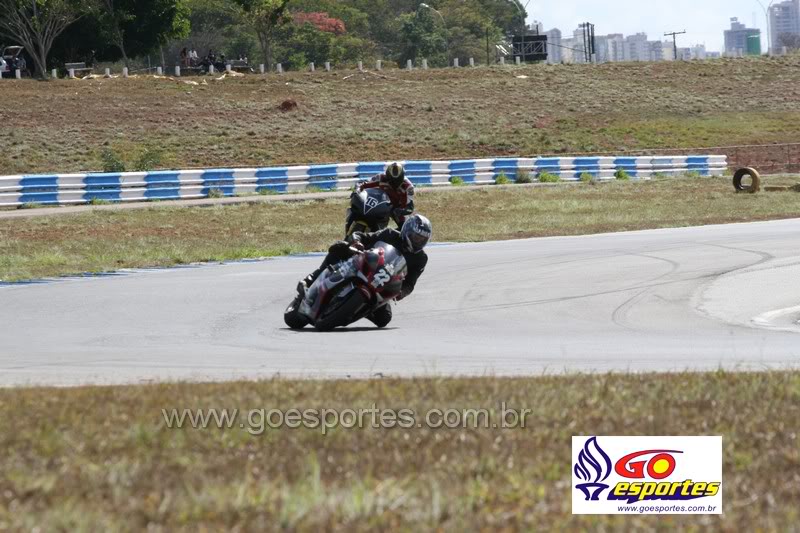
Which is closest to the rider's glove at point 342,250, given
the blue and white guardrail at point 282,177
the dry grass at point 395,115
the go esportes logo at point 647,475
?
the go esportes logo at point 647,475

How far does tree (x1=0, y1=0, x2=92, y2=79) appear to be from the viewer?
63844 millimetres

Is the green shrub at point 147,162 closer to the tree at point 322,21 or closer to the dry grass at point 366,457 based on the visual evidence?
the dry grass at point 366,457

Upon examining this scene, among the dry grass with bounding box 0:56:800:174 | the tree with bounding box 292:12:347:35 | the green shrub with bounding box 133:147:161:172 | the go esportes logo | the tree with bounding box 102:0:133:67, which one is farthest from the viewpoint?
the tree with bounding box 292:12:347:35

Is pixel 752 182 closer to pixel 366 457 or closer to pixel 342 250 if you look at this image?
pixel 342 250

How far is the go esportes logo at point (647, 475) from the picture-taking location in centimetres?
507

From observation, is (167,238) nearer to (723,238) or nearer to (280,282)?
(280,282)

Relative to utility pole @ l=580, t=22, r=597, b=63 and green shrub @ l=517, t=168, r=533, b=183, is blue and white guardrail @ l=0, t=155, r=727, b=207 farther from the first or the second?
utility pole @ l=580, t=22, r=597, b=63

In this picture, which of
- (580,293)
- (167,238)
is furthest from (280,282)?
(167,238)

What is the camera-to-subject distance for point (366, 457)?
5.62m

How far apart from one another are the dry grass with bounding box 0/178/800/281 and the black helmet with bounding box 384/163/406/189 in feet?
26.1

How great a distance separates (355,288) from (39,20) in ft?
193

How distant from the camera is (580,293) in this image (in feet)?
46.7

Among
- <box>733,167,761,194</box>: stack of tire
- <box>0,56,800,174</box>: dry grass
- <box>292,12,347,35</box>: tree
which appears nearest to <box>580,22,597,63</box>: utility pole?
<box>0,56,800,174</box>: dry grass

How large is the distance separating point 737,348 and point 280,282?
285 inches
